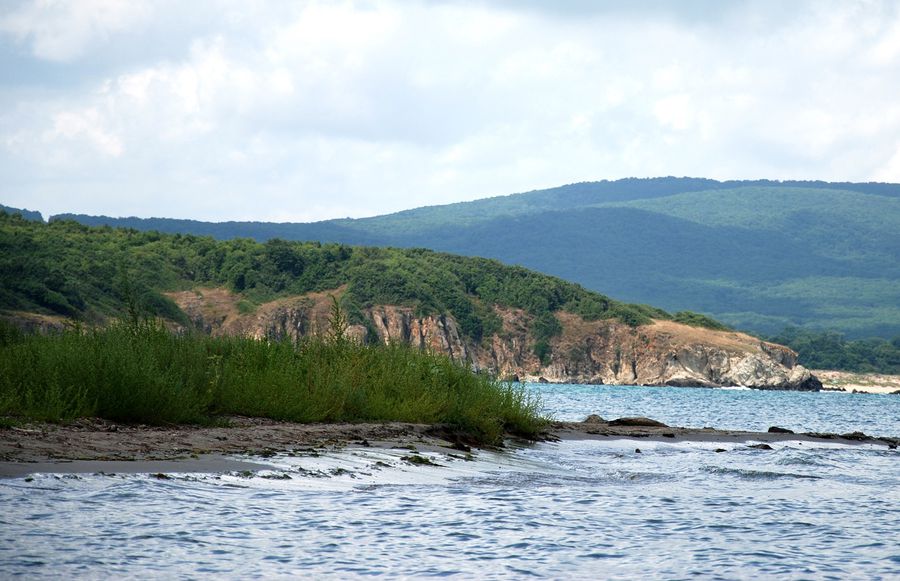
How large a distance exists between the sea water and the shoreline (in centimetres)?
51

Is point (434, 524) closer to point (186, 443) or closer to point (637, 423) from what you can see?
point (186, 443)

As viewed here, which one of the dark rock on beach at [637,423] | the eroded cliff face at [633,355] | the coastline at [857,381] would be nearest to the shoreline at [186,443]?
the dark rock on beach at [637,423]

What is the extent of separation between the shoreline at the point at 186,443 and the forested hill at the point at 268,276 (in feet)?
207

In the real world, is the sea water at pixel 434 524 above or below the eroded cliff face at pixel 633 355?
below

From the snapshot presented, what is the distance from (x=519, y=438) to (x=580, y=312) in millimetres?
142705

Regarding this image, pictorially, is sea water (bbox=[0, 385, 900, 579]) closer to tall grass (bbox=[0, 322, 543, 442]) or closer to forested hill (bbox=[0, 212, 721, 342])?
tall grass (bbox=[0, 322, 543, 442])

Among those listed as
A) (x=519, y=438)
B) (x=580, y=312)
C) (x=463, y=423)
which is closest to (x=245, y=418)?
(x=463, y=423)

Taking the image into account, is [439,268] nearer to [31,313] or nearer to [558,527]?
[31,313]

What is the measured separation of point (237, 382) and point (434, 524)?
9.07 meters

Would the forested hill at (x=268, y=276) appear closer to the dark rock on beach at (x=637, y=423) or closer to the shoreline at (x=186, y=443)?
the dark rock on beach at (x=637, y=423)

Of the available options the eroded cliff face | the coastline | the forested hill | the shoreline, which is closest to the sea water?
the shoreline

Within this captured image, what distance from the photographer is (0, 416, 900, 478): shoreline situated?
13.7 m

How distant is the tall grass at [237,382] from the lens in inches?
679

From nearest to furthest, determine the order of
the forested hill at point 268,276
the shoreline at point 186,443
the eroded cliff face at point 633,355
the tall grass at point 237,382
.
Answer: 1. the shoreline at point 186,443
2. the tall grass at point 237,382
3. the forested hill at point 268,276
4. the eroded cliff face at point 633,355
